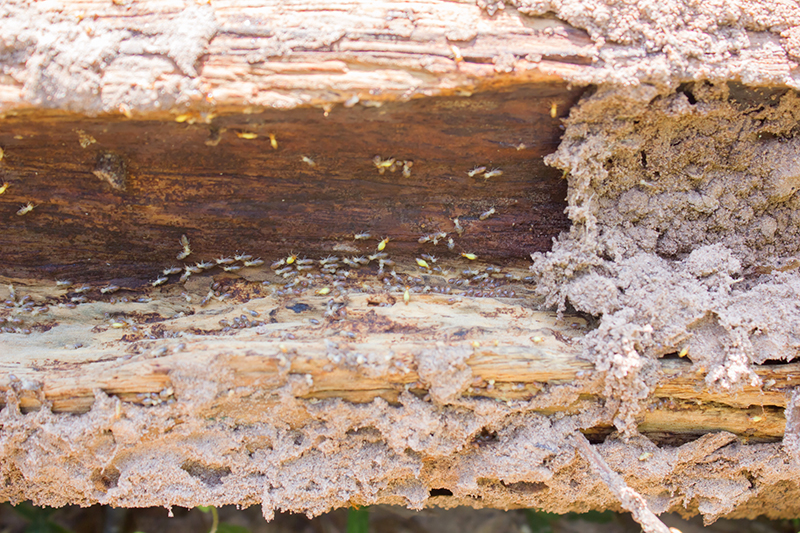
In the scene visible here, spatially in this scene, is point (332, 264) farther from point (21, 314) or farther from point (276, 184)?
point (21, 314)

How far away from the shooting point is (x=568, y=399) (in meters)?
3.00

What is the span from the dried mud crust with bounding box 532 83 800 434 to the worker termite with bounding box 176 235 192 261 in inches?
99.5

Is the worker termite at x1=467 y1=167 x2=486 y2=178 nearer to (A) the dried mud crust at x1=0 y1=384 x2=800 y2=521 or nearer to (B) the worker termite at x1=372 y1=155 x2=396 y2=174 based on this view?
(B) the worker termite at x1=372 y1=155 x2=396 y2=174

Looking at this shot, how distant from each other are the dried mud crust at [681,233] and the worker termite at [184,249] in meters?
2.53

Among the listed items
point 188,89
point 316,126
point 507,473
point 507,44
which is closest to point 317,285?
point 316,126

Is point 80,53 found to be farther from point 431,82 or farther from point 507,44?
point 507,44

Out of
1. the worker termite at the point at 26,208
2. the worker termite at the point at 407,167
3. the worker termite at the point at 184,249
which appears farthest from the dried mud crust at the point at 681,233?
the worker termite at the point at 26,208

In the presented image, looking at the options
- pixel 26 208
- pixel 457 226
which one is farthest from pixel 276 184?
pixel 26 208

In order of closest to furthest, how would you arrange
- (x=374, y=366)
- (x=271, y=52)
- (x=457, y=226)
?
(x=271, y=52)
(x=374, y=366)
(x=457, y=226)

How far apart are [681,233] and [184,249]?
11.5ft

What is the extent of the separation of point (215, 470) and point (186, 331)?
3.04 ft

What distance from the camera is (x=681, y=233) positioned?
3.34 metres

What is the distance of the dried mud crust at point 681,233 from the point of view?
2.90m

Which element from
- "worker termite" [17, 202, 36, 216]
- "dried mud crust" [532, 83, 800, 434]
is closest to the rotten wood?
"dried mud crust" [532, 83, 800, 434]
